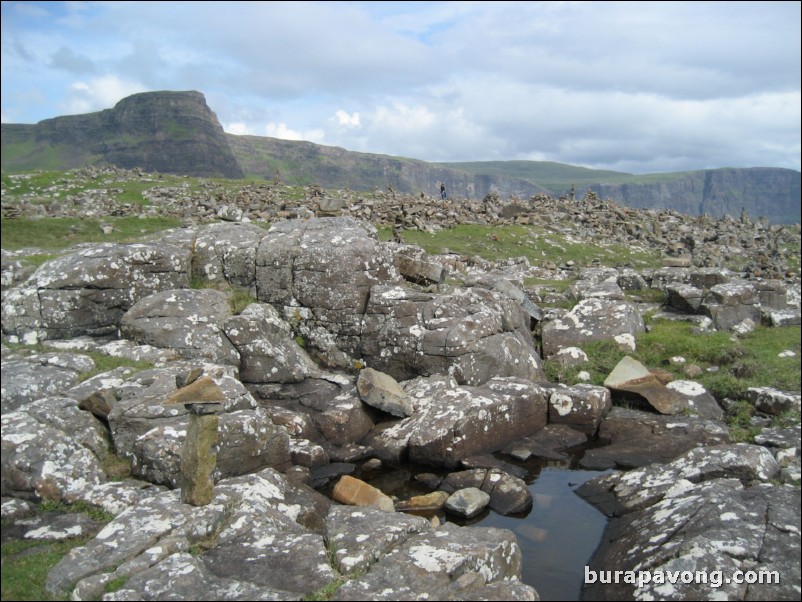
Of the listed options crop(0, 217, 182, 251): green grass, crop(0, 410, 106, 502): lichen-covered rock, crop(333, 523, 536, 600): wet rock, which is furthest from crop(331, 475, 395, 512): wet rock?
crop(0, 217, 182, 251): green grass

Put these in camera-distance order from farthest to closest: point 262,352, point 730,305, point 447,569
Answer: point 730,305 < point 262,352 < point 447,569

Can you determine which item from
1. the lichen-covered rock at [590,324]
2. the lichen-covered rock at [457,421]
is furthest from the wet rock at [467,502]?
the lichen-covered rock at [590,324]

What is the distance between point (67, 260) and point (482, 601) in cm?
1839

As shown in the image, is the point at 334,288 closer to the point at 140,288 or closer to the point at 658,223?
the point at 140,288

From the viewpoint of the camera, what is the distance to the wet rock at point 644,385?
1920cm

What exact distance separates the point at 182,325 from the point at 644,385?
16.0 metres

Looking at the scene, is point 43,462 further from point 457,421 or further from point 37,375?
point 457,421

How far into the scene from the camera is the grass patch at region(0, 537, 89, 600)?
8.95 m

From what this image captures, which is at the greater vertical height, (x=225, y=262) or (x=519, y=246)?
(x=519, y=246)

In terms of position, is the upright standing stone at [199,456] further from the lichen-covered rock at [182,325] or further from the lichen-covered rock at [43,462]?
the lichen-covered rock at [182,325]

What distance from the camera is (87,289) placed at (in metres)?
19.7

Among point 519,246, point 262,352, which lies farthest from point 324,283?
point 519,246

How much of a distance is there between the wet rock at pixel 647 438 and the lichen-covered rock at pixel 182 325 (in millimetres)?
12249

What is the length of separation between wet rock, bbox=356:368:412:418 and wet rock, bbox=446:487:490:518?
4272mm
